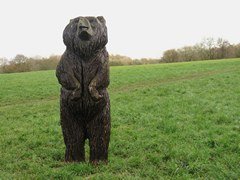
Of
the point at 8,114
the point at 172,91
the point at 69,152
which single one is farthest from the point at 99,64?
the point at 172,91

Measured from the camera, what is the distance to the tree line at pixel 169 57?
52.2 metres

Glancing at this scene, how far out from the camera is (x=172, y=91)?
17641mm

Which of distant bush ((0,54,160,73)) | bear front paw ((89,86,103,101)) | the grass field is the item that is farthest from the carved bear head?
distant bush ((0,54,160,73))

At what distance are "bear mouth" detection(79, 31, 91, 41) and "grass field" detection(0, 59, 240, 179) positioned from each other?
2.45 meters

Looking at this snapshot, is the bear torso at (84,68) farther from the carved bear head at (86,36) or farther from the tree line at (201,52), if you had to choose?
the tree line at (201,52)

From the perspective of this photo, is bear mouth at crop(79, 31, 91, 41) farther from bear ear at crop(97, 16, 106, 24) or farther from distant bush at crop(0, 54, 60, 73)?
distant bush at crop(0, 54, 60, 73)

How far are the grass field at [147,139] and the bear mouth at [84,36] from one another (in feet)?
8.05

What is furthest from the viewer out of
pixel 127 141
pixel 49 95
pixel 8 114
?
pixel 49 95

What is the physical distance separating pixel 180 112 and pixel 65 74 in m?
7.01

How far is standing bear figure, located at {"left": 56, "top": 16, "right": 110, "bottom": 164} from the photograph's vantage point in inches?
248

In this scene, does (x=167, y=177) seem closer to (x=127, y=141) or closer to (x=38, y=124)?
(x=127, y=141)

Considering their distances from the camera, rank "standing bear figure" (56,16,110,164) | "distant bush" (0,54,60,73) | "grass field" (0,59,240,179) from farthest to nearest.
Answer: "distant bush" (0,54,60,73), "grass field" (0,59,240,179), "standing bear figure" (56,16,110,164)

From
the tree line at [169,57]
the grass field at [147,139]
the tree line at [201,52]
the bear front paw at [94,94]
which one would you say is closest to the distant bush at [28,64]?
the tree line at [169,57]

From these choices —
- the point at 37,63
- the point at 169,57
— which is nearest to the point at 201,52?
the point at 169,57
